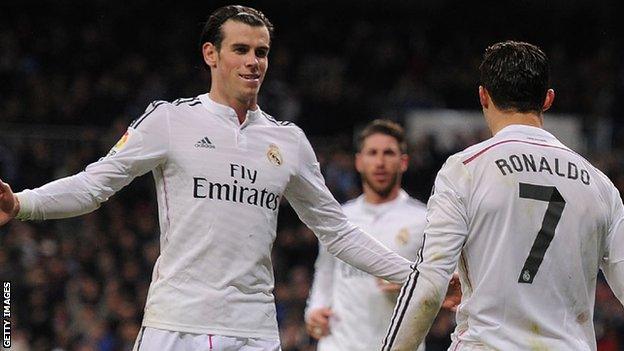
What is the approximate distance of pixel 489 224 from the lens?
14.2 ft

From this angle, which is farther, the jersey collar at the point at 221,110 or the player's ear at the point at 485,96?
the jersey collar at the point at 221,110

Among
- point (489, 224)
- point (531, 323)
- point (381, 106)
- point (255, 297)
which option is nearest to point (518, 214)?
point (489, 224)

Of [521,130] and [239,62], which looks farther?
[239,62]

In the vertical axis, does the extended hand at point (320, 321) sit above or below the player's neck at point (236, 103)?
below

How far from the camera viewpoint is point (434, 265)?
4.31 metres

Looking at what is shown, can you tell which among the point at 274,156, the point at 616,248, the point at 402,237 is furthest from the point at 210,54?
the point at 402,237

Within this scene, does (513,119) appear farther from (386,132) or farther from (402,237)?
(386,132)

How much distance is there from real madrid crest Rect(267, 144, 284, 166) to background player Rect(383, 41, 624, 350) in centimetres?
111

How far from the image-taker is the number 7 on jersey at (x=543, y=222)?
4.31 meters

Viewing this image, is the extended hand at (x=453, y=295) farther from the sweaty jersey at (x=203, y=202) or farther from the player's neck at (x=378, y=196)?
the player's neck at (x=378, y=196)

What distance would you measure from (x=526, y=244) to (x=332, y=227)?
1459mm

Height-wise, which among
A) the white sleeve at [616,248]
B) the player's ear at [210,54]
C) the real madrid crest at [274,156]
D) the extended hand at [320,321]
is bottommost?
the extended hand at [320,321]

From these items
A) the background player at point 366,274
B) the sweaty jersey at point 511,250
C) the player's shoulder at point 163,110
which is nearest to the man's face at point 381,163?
the background player at point 366,274

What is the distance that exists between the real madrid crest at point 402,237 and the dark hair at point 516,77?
124 inches
